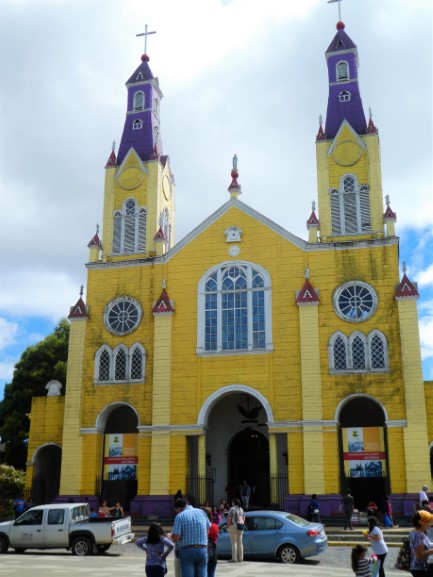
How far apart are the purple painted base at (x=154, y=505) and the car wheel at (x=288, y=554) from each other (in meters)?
11.2

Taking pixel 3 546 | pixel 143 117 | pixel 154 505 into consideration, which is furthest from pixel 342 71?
pixel 3 546

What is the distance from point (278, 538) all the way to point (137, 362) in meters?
14.9

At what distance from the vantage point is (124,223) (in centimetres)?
3434

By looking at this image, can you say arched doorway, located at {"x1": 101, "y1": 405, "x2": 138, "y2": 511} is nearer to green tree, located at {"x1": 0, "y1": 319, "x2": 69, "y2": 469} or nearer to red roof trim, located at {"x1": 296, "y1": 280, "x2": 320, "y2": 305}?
red roof trim, located at {"x1": 296, "y1": 280, "x2": 320, "y2": 305}

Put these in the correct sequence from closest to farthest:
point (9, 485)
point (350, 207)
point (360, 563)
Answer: point (360, 563) < point (350, 207) < point (9, 485)

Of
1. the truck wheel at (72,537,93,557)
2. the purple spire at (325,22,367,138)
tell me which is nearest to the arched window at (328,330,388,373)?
the purple spire at (325,22,367,138)

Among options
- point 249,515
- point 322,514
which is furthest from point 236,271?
point 249,515

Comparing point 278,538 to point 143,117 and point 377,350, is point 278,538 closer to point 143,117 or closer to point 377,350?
point 377,350

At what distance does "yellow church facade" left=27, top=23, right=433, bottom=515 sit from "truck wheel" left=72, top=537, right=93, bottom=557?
8855mm

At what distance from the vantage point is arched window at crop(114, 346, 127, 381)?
31000mm

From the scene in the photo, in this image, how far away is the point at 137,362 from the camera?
3098 centimetres

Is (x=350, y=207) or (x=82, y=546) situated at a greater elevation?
(x=350, y=207)

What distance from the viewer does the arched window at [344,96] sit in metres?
34.1

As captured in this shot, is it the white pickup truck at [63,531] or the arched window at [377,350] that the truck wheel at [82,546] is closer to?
the white pickup truck at [63,531]
